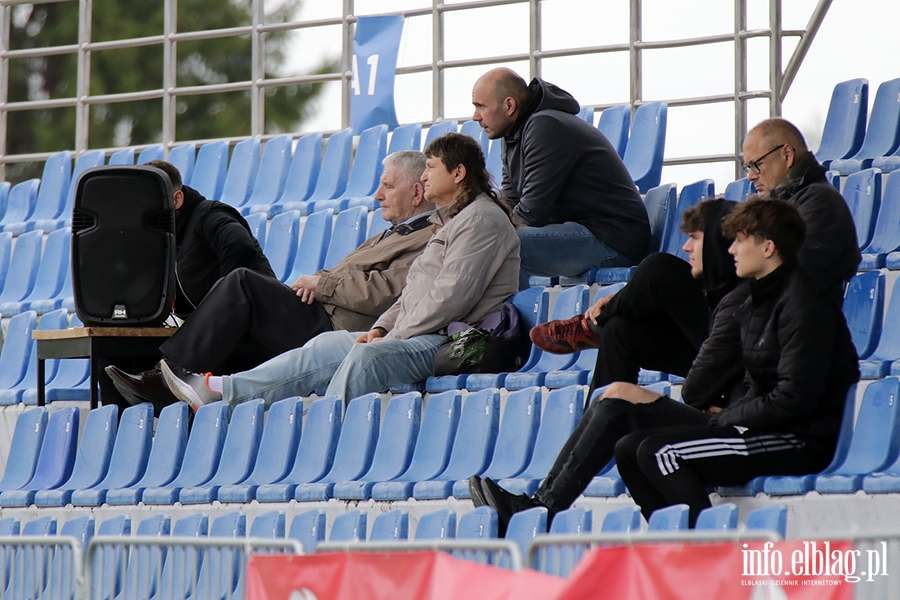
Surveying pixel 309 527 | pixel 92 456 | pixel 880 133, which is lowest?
pixel 309 527

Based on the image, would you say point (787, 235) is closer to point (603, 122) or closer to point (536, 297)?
point (536, 297)

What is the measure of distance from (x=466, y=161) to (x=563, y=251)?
1.41 ft

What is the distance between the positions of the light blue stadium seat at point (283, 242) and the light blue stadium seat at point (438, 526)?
2.72 metres

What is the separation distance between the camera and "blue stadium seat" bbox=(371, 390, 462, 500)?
3537 mm

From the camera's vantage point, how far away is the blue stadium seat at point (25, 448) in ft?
15.5

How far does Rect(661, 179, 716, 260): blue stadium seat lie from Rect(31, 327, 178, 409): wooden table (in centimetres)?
162

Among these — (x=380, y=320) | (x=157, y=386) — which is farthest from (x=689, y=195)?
(x=157, y=386)

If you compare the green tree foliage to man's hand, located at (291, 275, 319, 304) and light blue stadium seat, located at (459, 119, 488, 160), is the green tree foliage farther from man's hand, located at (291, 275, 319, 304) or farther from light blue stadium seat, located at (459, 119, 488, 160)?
man's hand, located at (291, 275, 319, 304)

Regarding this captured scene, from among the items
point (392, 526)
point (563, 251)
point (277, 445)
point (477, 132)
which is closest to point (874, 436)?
point (392, 526)

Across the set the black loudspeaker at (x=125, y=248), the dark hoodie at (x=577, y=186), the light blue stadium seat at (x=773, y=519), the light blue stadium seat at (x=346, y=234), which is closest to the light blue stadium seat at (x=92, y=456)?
the black loudspeaker at (x=125, y=248)

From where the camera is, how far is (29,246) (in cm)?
648

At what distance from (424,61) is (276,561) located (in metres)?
4.95

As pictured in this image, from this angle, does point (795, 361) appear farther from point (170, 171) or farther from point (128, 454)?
point (170, 171)

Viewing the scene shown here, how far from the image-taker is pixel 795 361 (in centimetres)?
273
